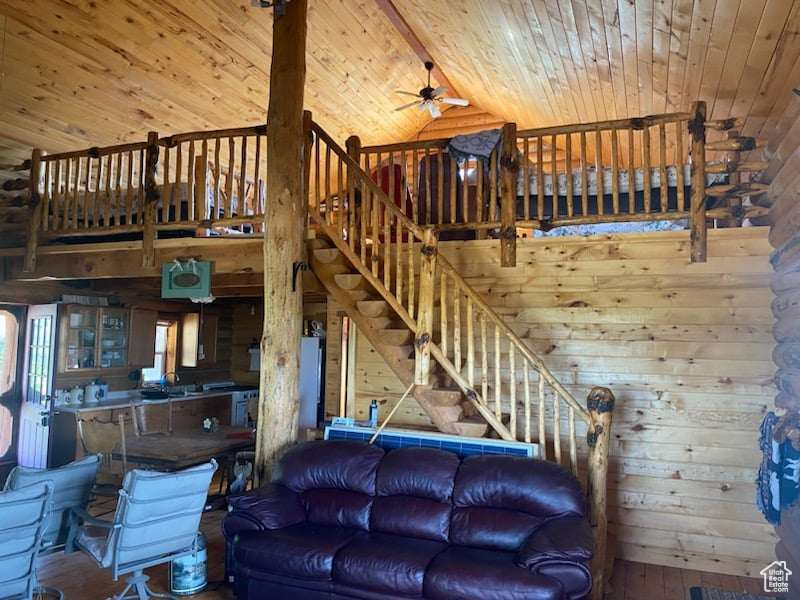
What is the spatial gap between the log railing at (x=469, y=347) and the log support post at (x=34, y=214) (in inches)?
116

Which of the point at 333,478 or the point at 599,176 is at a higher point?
the point at 599,176

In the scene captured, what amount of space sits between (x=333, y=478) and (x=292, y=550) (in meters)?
0.66

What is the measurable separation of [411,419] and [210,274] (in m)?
2.35

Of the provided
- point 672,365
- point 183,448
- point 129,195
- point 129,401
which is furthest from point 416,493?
point 129,401

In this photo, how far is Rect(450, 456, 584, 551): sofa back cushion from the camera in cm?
338

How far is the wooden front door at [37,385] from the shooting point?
6.80 m

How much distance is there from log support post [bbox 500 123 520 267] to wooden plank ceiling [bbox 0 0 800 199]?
0.94 meters

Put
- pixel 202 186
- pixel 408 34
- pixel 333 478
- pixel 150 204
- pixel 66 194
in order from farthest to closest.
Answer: pixel 408 34 < pixel 66 194 < pixel 150 204 < pixel 202 186 < pixel 333 478

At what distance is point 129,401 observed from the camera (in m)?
7.30

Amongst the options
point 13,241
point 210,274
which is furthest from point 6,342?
point 210,274

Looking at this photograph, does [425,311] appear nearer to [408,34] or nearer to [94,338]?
[408,34]

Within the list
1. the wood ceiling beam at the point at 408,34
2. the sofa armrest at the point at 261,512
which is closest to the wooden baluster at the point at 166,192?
the sofa armrest at the point at 261,512

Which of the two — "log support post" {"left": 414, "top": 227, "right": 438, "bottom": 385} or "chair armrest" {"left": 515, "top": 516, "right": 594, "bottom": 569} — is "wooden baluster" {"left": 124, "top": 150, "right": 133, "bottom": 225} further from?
"chair armrest" {"left": 515, "top": 516, "right": 594, "bottom": 569}

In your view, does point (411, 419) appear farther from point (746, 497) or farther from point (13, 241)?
point (13, 241)
